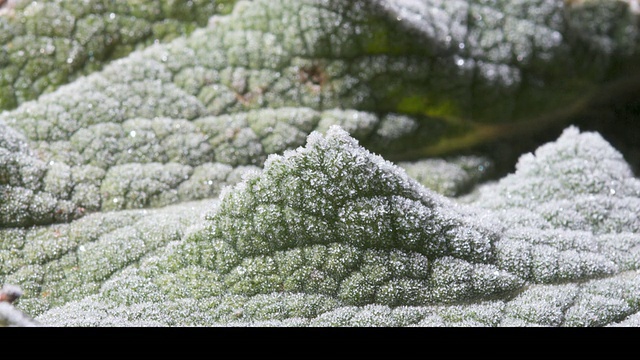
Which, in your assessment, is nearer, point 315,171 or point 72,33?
point 315,171

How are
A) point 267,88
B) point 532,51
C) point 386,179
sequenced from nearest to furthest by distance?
point 386,179 < point 267,88 < point 532,51

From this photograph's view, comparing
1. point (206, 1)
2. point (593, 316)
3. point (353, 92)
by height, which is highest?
point (206, 1)

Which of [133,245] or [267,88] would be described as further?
[267,88]

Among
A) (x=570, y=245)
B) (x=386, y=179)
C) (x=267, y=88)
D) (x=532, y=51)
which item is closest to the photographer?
(x=386, y=179)

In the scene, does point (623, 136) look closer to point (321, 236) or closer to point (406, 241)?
point (406, 241)

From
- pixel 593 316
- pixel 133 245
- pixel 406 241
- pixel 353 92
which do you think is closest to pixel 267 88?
pixel 353 92

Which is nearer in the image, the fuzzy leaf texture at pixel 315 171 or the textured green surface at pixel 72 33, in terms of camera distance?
the fuzzy leaf texture at pixel 315 171

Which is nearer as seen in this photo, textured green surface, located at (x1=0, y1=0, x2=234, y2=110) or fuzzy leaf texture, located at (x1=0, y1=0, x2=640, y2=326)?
fuzzy leaf texture, located at (x1=0, y1=0, x2=640, y2=326)

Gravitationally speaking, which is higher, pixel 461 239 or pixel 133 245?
pixel 461 239
